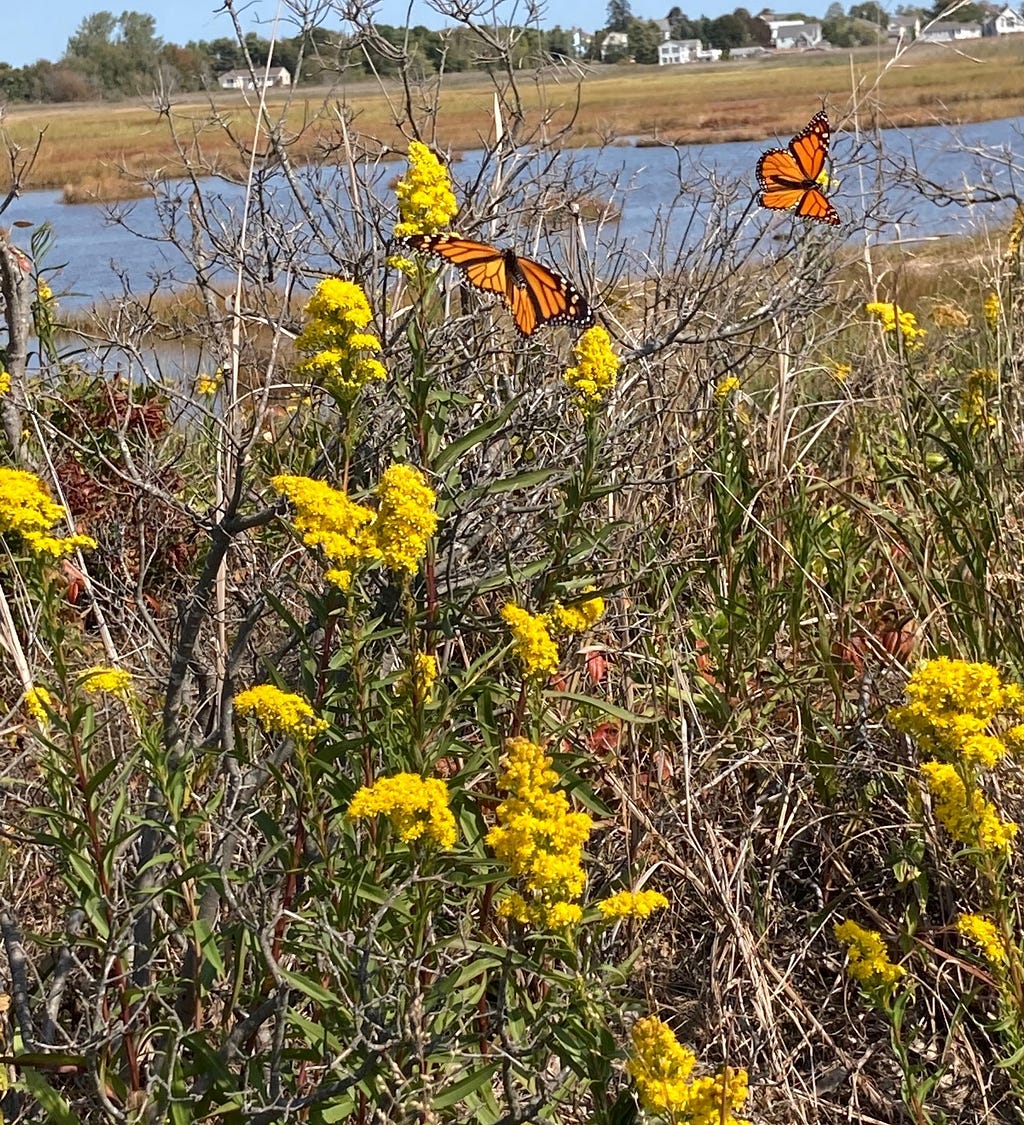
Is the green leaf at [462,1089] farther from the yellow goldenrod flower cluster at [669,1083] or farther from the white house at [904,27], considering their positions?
the white house at [904,27]

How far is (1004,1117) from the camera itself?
7.52 ft

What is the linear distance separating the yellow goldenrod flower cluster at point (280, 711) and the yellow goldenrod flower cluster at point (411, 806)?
0.16 m

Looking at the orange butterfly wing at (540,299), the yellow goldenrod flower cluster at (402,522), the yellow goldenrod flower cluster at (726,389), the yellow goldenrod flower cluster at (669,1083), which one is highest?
the orange butterfly wing at (540,299)

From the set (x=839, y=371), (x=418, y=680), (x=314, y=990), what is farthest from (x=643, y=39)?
(x=314, y=990)

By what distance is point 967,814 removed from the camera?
1.92m

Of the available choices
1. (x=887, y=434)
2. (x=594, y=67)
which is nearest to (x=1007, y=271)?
(x=887, y=434)

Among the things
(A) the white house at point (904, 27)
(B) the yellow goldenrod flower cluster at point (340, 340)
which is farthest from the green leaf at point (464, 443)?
(A) the white house at point (904, 27)

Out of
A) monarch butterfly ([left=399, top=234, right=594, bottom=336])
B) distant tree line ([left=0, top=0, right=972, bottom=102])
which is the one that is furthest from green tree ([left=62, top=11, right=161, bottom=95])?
monarch butterfly ([left=399, top=234, right=594, bottom=336])

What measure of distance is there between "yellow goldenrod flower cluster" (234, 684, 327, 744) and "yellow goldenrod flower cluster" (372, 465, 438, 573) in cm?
25

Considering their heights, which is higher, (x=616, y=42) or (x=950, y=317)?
(x=616, y=42)

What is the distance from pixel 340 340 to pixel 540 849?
905 millimetres

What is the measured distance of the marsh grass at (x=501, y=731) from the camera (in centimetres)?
187

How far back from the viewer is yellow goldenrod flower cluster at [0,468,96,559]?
1.86 metres

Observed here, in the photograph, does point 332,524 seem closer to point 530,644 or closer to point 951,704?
point 530,644
